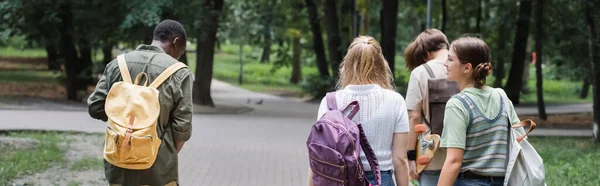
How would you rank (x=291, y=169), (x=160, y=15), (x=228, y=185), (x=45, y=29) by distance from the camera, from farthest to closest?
(x=45, y=29) < (x=160, y=15) < (x=291, y=169) < (x=228, y=185)

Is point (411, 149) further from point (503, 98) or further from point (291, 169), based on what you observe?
point (291, 169)

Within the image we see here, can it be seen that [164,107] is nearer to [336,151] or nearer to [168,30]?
[168,30]

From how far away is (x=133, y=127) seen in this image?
4836 mm

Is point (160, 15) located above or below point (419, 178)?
below

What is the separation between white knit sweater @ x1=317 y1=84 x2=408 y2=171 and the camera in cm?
450

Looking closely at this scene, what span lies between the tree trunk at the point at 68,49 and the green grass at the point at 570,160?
1399cm

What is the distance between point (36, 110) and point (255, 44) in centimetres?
2316

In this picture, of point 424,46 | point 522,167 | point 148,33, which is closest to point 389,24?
point 148,33

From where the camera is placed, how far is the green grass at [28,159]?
10.2 meters

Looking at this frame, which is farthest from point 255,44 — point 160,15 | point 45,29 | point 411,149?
point 411,149

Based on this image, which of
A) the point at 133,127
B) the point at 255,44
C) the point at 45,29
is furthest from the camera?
the point at 255,44

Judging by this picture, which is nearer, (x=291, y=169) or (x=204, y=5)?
(x=291, y=169)

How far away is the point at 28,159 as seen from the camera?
11594mm

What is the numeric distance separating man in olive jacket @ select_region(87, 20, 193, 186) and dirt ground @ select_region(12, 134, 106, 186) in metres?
4.88
